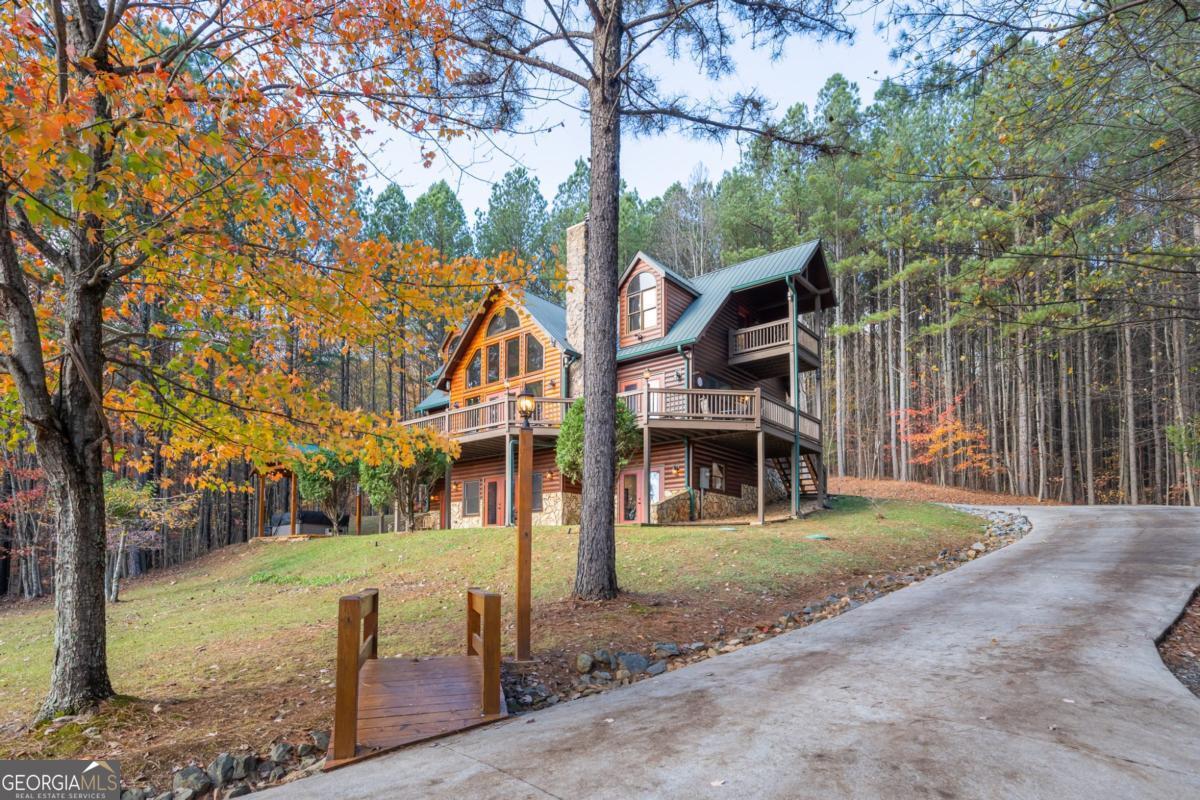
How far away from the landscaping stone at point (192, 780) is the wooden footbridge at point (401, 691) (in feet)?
2.78

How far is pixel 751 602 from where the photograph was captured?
841cm

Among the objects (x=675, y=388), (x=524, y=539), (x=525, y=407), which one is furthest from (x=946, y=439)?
(x=524, y=539)

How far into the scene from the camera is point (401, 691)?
5.00 m

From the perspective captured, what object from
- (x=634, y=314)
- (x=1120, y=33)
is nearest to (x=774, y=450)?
(x=634, y=314)

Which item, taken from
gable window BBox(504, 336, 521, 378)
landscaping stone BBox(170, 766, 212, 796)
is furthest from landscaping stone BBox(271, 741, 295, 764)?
gable window BBox(504, 336, 521, 378)

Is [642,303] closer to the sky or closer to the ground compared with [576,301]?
closer to the ground

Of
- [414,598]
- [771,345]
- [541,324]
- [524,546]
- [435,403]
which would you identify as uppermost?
[541,324]

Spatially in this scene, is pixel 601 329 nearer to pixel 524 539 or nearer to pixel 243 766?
pixel 524 539

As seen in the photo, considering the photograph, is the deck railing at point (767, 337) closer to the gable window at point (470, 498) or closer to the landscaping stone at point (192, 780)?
the gable window at point (470, 498)

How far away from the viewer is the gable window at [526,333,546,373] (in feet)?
70.2

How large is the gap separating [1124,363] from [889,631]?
25.6 meters

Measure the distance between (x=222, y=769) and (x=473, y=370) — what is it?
20.4 m

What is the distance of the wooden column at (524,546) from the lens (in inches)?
239

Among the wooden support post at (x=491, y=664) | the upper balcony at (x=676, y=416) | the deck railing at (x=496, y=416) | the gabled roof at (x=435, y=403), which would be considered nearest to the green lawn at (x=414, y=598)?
the wooden support post at (x=491, y=664)
